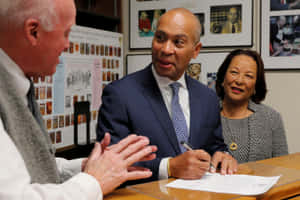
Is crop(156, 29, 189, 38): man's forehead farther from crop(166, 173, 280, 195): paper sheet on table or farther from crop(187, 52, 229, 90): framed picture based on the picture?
crop(187, 52, 229, 90): framed picture

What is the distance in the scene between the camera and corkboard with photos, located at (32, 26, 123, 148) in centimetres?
304

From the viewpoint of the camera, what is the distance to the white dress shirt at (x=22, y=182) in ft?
2.86

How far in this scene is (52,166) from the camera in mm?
1125

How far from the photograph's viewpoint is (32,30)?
1056 mm

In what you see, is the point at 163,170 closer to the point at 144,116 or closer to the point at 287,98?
the point at 144,116

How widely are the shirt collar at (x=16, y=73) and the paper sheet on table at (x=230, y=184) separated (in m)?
0.70

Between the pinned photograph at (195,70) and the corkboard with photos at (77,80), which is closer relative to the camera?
the corkboard with photos at (77,80)

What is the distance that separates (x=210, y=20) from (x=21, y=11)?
2977mm

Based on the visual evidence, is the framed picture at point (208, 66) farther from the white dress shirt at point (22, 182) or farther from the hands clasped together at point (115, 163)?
the white dress shirt at point (22, 182)

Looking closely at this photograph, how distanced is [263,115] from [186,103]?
0.95 m

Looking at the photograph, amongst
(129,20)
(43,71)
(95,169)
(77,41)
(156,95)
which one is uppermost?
(129,20)

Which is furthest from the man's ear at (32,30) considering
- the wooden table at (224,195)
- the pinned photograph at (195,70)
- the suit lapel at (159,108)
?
the pinned photograph at (195,70)

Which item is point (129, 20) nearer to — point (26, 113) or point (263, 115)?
point (263, 115)

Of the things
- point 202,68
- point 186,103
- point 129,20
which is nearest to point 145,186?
point 186,103
